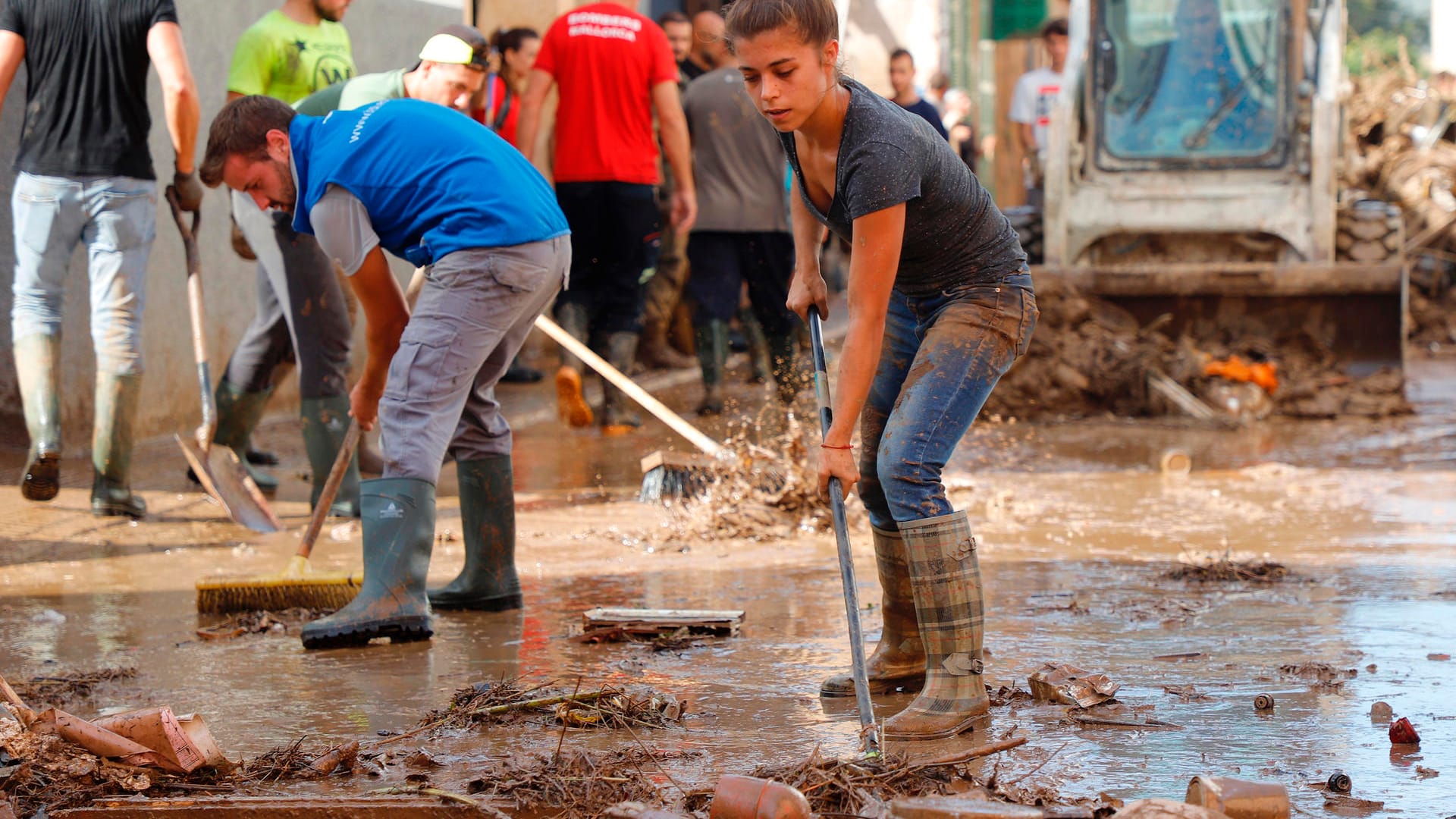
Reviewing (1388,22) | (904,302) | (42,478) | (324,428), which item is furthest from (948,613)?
(1388,22)

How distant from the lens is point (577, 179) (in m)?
8.04

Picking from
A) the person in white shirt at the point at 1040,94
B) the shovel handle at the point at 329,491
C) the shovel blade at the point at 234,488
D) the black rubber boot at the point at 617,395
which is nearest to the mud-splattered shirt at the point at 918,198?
the shovel handle at the point at 329,491

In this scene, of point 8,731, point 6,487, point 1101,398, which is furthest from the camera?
point 1101,398

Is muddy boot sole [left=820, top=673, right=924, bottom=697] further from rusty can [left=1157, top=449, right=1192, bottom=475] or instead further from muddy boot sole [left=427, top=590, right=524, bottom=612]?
rusty can [left=1157, top=449, right=1192, bottom=475]

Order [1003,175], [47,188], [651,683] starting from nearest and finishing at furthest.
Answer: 1. [651,683]
2. [47,188]
3. [1003,175]

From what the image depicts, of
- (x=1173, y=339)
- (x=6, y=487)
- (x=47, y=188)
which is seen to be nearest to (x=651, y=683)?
(x=47, y=188)

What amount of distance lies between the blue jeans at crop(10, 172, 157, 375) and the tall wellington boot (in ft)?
6.79

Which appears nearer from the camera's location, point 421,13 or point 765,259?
point 765,259

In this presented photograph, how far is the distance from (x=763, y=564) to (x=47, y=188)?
10.0 ft

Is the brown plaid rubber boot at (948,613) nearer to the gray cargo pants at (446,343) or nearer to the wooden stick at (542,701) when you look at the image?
the wooden stick at (542,701)

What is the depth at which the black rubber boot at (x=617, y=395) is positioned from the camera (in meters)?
8.08

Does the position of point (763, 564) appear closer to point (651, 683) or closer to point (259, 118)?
point (651, 683)

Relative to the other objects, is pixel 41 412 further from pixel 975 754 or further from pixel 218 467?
pixel 975 754

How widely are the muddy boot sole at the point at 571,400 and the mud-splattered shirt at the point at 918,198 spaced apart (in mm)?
4010
